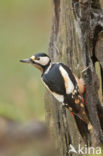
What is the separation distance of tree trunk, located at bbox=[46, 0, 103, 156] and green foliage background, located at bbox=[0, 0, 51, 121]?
166cm

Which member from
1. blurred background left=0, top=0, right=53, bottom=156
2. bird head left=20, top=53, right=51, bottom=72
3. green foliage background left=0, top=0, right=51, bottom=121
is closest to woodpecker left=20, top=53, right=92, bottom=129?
bird head left=20, top=53, right=51, bottom=72

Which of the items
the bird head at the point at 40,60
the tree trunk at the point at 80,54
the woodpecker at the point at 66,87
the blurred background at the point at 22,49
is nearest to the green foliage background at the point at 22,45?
the blurred background at the point at 22,49

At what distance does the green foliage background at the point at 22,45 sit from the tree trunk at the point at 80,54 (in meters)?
1.66

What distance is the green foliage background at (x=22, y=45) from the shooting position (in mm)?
6516

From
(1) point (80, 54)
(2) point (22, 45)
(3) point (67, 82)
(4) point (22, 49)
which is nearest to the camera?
(3) point (67, 82)

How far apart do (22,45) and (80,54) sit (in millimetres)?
4749

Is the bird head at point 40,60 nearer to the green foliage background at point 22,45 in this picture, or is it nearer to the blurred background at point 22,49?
the blurred background at point 22,49

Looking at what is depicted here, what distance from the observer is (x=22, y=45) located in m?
8.72

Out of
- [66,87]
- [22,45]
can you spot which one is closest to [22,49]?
[22,45]

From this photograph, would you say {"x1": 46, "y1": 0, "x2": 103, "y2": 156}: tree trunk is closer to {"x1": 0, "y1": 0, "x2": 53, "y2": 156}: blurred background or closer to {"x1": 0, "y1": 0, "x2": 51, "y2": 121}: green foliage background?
{"x1": 0, "y1": 0, "x2": 53, "y2": 156}: blurred background

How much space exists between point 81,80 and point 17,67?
4.19 meters

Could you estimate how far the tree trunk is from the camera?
13.3ft

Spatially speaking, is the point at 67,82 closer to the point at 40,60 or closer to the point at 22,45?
the point at 40,60

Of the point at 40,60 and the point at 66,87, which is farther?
the point at 40,60
